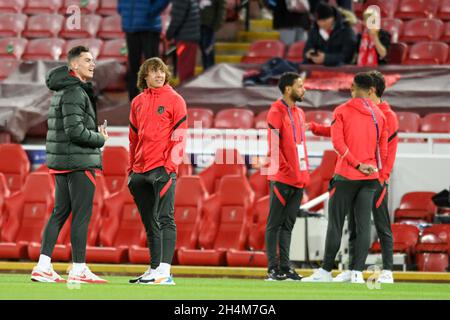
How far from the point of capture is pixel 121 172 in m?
15.2

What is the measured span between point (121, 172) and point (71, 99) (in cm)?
541

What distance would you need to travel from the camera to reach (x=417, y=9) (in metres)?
19.1

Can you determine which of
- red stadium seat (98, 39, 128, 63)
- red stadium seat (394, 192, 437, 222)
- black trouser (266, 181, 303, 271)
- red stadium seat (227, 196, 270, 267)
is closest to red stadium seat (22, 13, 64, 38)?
red stadium seat (98, 39, 128, 63)

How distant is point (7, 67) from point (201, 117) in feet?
12.9

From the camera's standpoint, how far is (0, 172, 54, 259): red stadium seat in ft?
48.4

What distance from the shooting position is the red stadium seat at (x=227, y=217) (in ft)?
46.2

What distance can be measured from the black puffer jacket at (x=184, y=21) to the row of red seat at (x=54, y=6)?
139 inches

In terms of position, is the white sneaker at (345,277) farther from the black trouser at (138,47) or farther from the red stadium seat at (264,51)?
the red stadium seat at (264,51)

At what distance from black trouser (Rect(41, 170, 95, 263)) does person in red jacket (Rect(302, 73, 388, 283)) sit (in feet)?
6.93

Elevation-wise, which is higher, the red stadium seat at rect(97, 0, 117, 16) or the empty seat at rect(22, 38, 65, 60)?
the red stadium seat at rect(97, 0, 117, 16)

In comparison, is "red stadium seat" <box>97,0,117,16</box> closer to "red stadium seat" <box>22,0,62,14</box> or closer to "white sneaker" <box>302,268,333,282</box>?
"red stadium seat" <box>22,0,62,14</box>

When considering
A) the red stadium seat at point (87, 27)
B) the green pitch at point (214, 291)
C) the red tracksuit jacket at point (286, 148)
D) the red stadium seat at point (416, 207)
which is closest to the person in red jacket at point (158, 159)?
the green pitch at point (214, 291)
